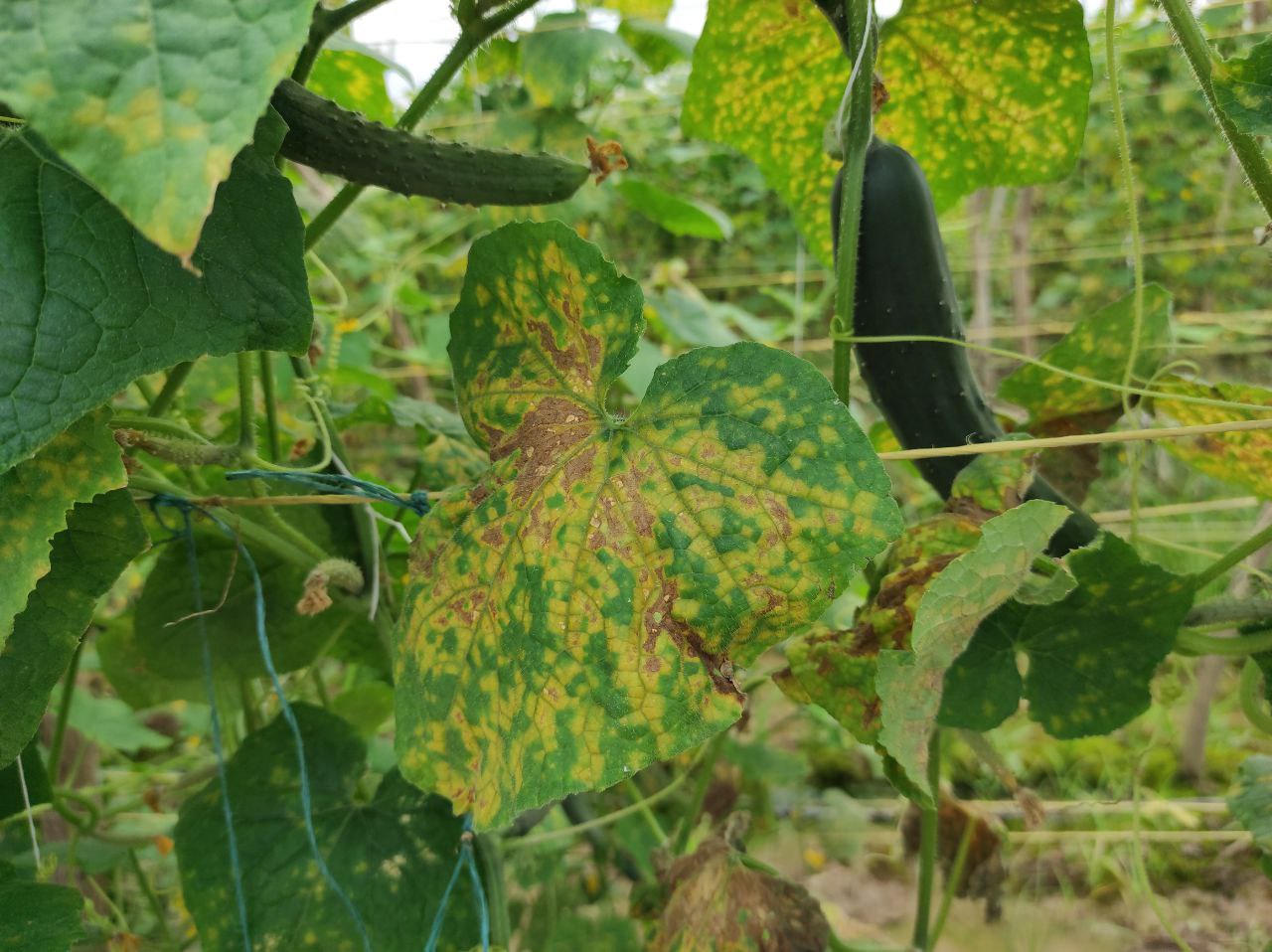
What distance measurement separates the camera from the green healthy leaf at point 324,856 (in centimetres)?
74

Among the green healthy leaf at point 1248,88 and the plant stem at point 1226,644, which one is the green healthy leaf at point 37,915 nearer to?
the plant stem at point 1226,644

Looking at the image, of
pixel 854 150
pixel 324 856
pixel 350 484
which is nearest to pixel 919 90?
pixel 854 150

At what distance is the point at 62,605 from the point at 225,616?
0.31 meters

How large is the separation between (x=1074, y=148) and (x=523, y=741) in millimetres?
728

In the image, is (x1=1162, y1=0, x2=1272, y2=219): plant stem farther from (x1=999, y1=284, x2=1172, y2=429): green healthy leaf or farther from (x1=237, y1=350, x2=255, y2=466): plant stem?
(x1=237, y1=350, x2=255, y2=466): plant stem

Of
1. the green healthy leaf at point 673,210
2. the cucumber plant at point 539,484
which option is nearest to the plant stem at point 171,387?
the cucumber plant at point 539,484

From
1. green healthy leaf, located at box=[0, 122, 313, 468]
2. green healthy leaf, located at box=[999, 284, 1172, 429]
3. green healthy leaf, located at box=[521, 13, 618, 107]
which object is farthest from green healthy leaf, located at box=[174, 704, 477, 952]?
green healthy leaf, located at box=[521, 13, 618, 107]

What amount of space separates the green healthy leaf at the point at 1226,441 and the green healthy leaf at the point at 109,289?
68 cm

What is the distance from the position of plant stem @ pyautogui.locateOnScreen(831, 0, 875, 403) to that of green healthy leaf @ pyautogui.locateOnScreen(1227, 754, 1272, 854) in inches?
17.1

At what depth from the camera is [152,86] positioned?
1.18 feet

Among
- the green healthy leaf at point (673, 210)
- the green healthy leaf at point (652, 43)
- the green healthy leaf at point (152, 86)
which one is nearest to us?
the green healthy leaf at point (152, 86)

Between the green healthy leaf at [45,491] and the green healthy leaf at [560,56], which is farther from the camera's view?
the green healthy leaf at [560,56]

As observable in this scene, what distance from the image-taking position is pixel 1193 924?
144 centimetres

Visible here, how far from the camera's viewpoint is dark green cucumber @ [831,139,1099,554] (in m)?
0.73
